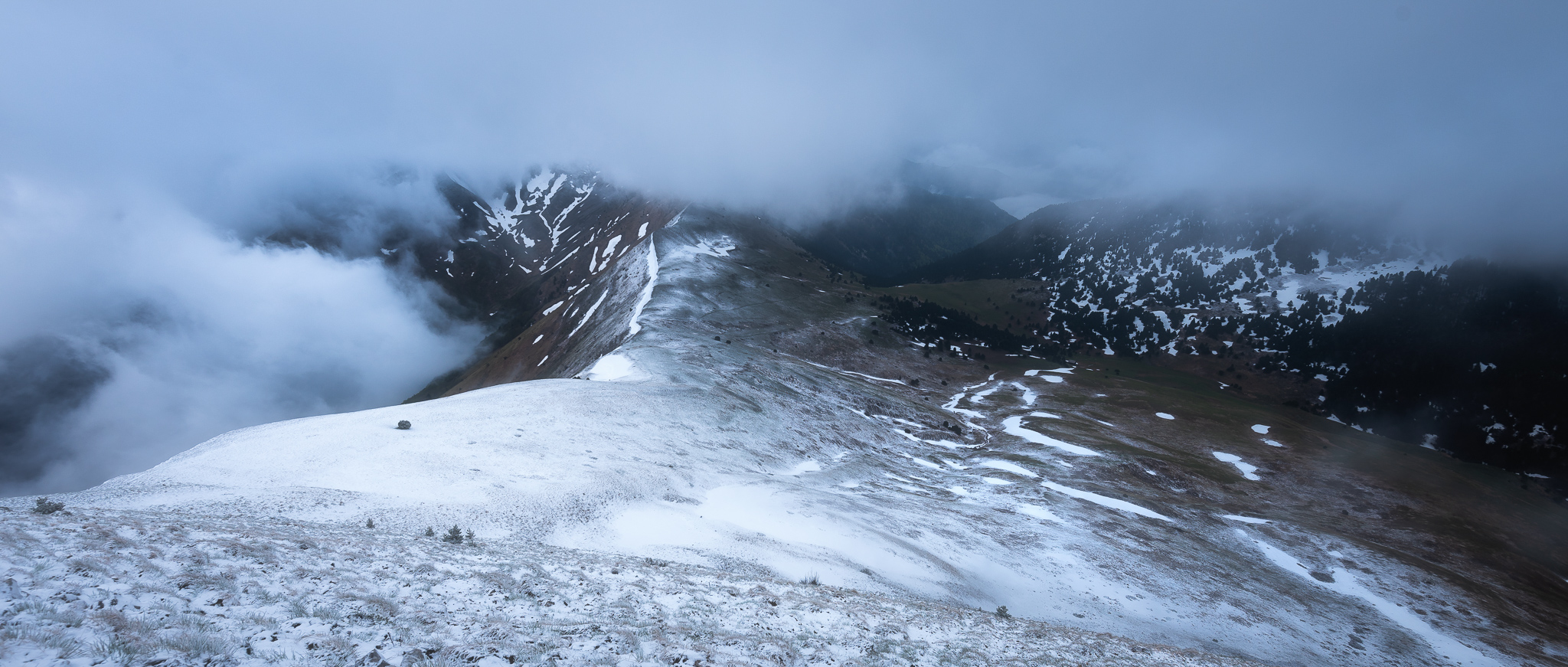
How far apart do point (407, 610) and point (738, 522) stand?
13.0 m

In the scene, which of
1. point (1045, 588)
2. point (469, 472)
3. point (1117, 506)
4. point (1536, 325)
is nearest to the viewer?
point (469, 472)

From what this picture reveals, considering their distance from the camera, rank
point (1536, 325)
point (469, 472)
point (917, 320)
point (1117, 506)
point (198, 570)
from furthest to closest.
Answer: point (1536, 325) → point (917, 320) → point (1117, 506) → point (469, 472) → point (198, 570)

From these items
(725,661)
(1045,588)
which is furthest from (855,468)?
(725,661)

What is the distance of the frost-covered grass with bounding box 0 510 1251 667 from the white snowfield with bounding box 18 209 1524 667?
83mm

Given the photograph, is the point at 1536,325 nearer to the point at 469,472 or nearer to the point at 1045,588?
the point at 1045,588

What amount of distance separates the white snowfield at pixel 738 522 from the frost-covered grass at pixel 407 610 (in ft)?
0.27

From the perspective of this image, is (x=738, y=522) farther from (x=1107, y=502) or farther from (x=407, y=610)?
(x=1107, y=502)

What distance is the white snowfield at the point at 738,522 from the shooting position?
1034 cm

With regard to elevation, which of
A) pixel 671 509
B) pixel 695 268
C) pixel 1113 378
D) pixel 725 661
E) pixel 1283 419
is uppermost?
pixel 695 268

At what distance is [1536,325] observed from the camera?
481 feet

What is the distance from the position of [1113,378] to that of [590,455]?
99788 mm

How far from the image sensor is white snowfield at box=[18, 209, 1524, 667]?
10.3 meters

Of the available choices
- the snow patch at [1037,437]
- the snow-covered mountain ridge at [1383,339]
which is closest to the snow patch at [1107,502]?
the snow patch at [1037,437]

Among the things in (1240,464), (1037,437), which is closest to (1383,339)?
(1240,464)
